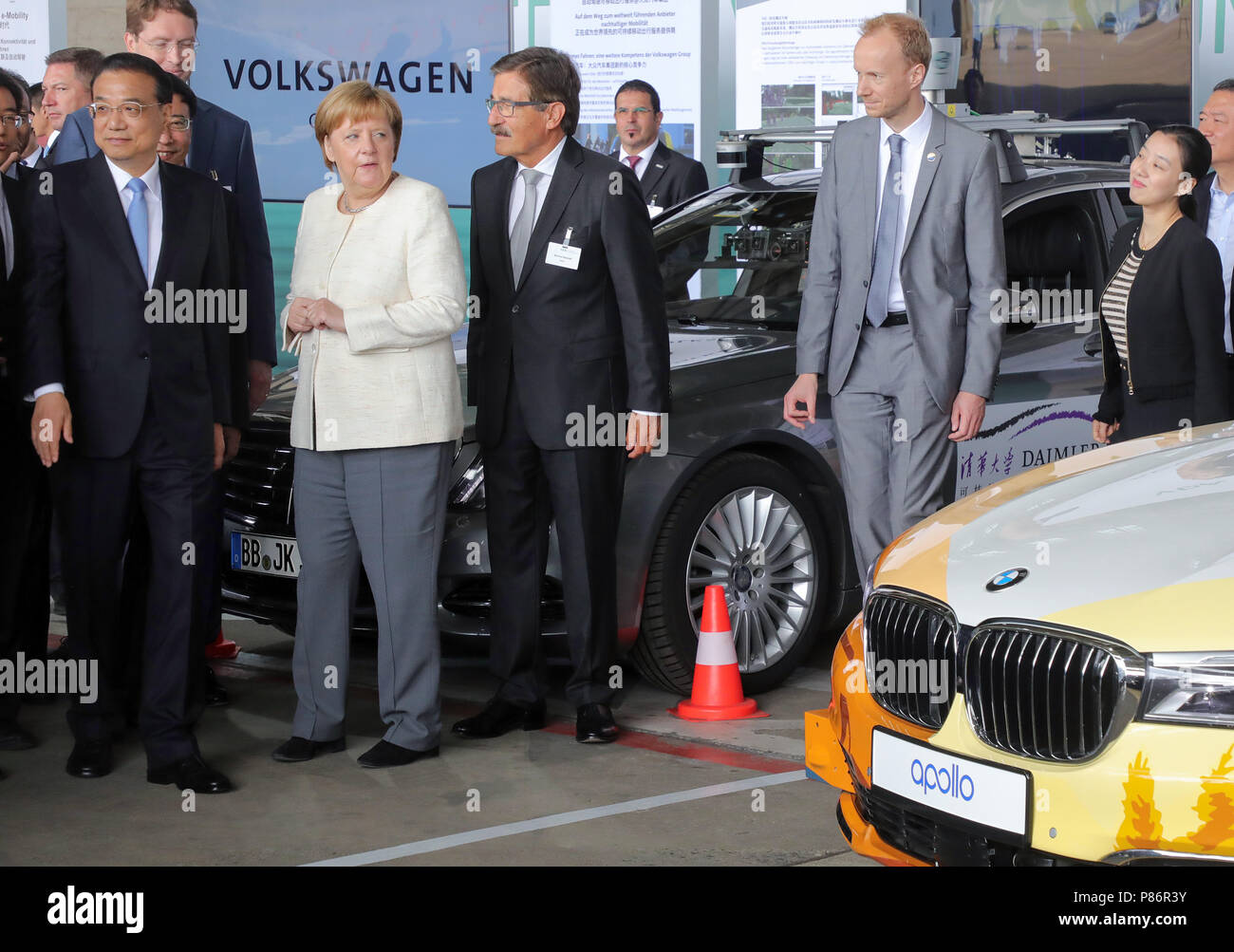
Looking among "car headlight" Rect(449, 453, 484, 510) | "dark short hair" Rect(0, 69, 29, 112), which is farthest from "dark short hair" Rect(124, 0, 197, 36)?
"car headlight" Rect(449, 453, 484, 510)

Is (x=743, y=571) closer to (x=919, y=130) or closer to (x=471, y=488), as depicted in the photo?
(x=471, y=488)

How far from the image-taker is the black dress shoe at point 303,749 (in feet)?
15.9

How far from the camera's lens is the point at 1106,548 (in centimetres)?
309

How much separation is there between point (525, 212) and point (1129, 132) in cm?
283

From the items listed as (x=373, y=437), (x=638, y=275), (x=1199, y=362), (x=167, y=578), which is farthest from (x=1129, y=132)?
(x=167, y=578)

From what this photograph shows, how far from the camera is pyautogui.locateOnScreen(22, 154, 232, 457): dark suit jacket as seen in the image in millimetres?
4484

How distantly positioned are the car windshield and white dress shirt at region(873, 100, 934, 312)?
3.10ft

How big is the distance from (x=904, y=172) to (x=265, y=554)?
7.54ft

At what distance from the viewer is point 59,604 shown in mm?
7074

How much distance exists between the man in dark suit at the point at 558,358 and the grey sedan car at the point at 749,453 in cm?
13

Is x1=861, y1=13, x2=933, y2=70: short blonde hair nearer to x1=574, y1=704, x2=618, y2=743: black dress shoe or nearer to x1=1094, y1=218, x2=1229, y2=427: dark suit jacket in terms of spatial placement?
x1=1094, y1=218, x2=1229, y2=427: dark suit jacket

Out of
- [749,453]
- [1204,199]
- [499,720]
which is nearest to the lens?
[499,720]

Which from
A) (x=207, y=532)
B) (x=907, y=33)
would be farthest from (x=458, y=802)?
(x=907, y=33)

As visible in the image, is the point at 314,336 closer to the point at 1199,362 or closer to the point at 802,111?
the point at 1199,362
